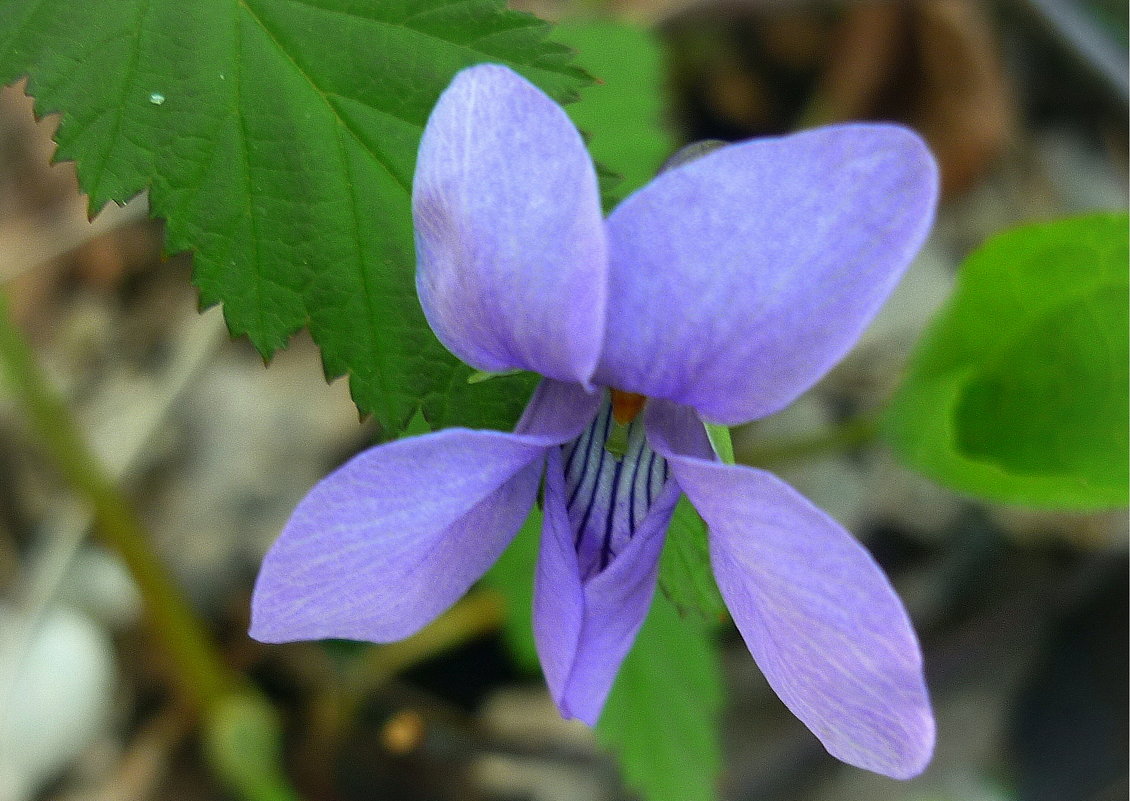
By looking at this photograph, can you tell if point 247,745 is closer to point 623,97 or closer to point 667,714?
point 667,714

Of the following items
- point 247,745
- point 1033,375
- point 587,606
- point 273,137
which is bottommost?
point 247,745

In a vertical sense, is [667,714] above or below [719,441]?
below

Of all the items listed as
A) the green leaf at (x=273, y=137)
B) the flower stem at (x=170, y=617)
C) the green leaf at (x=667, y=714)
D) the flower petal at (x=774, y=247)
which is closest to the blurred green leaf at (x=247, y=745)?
the flower stem at (x=170, y=617)

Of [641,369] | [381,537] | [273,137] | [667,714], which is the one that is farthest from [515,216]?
[667,714]

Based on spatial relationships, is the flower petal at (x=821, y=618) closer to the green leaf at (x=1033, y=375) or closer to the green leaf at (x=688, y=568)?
the green leaf at (x=688, y=568)

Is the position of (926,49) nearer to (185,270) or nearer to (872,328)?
(872,328)
